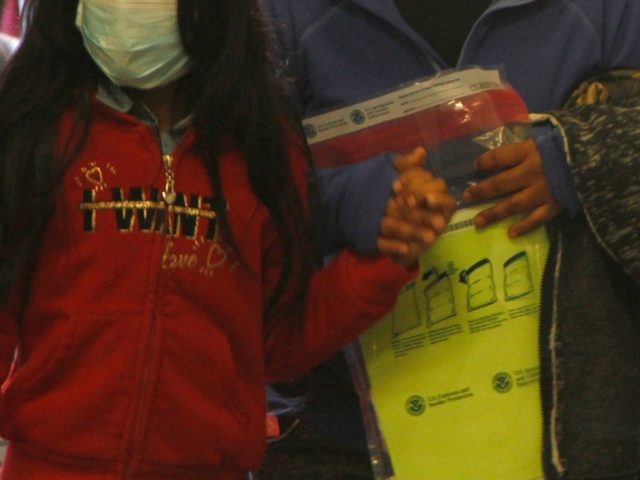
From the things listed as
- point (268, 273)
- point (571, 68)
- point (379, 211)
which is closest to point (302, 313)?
point (268, 273)

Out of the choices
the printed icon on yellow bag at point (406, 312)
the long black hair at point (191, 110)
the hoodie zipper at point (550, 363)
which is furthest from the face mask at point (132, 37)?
the hoodie zipper at point (550, 363)

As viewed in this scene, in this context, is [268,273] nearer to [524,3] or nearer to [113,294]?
[113,294]

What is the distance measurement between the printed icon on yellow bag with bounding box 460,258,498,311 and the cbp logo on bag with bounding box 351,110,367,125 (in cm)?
A: 22

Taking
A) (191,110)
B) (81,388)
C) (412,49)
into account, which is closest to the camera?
(81,388)

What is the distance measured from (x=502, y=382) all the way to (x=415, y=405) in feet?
0.35

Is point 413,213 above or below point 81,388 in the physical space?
above

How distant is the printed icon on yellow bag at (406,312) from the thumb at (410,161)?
0.49 ft

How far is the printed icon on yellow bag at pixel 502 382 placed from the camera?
1.19 meters

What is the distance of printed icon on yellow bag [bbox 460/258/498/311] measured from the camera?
3.94ft

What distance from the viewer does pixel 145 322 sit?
112cm

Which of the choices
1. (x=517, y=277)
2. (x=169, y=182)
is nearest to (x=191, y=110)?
(x=169, y=182)

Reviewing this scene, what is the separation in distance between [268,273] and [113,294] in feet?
0.69

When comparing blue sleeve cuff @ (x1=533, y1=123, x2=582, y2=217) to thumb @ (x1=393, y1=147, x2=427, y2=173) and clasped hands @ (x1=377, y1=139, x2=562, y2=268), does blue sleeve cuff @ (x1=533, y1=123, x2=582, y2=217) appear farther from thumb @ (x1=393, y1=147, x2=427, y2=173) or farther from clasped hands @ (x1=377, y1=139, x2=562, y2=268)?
thumb @ (x1=393, y1=147, x2=427, y2=173)

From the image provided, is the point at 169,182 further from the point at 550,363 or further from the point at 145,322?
the point at 550,363
